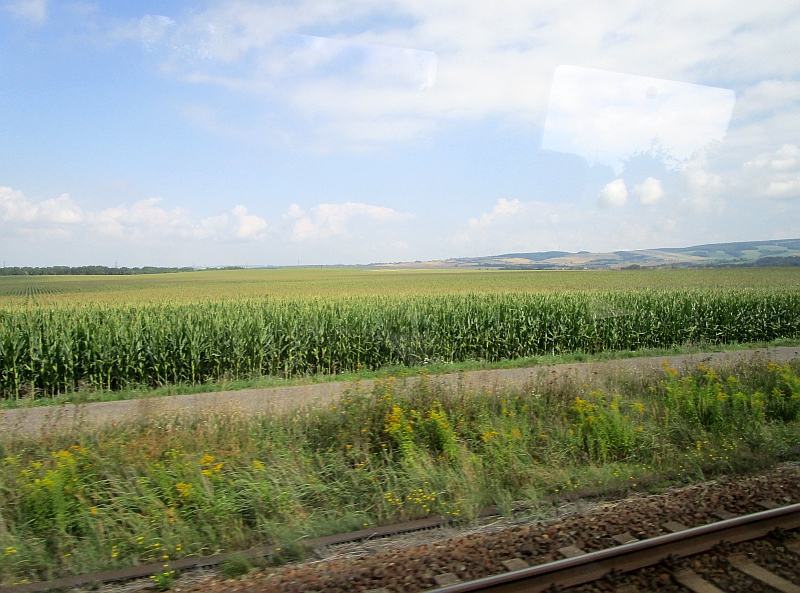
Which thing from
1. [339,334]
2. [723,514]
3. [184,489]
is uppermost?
[339,334]

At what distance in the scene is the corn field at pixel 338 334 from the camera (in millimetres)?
13344

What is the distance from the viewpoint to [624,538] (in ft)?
14.9

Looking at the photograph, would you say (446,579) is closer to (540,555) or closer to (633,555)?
(540,555)

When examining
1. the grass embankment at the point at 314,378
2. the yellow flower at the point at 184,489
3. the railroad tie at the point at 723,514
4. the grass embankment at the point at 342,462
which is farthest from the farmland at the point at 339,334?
the railroad tie at the point at 723,514

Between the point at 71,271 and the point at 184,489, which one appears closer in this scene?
the point at 184,489

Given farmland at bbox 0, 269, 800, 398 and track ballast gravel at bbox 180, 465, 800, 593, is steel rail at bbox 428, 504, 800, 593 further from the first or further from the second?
farmland at bbox 0, 269, 800, 398

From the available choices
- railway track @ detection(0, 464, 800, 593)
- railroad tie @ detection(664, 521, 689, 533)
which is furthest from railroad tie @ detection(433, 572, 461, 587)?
railroad tie @ detection(664, 521, 689, 533)

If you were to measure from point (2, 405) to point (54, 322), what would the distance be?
4.09m

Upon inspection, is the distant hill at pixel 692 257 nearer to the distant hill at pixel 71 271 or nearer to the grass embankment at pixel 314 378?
the grass embankment at pixel 314 378

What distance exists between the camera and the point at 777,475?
603 centimetres

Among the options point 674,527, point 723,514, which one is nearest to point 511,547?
point 674,527

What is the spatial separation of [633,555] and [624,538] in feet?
1.08

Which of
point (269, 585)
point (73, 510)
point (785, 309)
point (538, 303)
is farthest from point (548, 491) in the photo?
point (785, 309)

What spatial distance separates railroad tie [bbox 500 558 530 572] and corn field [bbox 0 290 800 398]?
1071 centimetres
